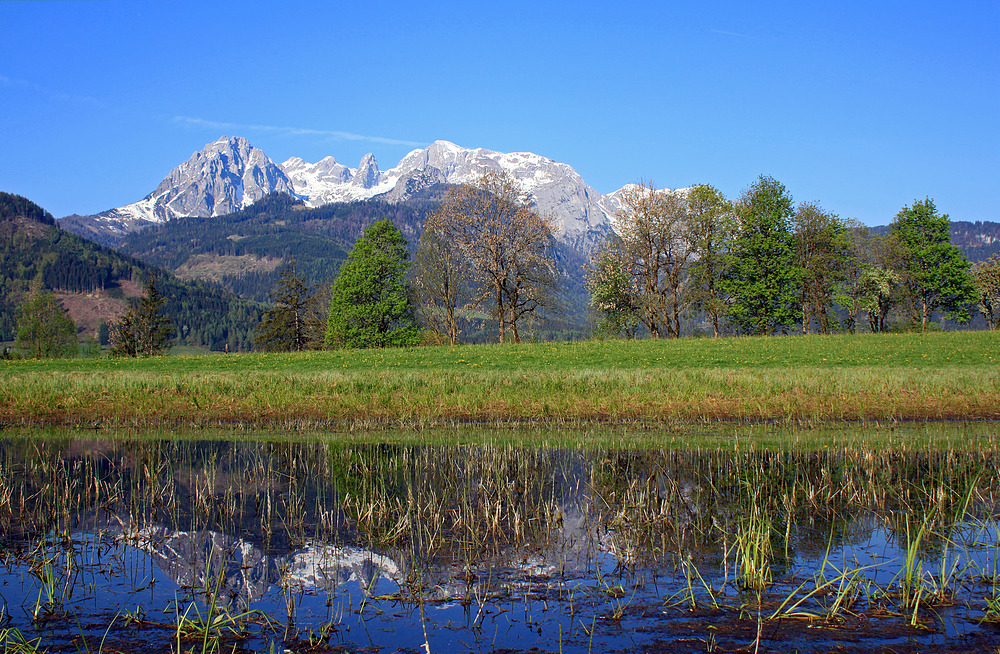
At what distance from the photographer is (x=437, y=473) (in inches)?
534

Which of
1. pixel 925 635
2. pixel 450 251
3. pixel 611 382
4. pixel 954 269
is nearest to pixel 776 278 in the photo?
pixel 954 269

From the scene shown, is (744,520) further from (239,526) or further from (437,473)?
(239,526)

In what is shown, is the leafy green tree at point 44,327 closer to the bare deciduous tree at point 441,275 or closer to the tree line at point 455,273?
the tree line at point 455,273

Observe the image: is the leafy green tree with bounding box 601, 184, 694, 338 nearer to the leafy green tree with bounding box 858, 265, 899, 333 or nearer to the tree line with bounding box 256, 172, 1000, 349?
the tree line with bounding box 256, 172, 1000, 349

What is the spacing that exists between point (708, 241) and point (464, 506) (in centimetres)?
5605

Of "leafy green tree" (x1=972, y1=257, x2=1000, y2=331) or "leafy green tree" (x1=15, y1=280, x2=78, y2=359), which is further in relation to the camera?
"leafy green tree" (x1=15, y1=280, x2=78, y2=359)

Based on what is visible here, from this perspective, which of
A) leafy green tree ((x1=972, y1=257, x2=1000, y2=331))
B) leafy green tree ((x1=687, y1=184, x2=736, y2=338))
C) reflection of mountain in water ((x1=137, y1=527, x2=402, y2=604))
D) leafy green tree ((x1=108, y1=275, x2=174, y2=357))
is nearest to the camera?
reflection of mountain in water ((x1=137, y1=527, x2=402, y2=604))

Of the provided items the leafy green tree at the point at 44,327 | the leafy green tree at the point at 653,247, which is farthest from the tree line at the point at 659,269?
the leafy green tree at the point at 44,327

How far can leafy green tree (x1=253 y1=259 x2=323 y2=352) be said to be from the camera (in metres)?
82.6

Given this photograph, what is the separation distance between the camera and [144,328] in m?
88.6

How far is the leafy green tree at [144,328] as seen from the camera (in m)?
85.7

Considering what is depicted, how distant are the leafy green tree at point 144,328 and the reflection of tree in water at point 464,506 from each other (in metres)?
79.1

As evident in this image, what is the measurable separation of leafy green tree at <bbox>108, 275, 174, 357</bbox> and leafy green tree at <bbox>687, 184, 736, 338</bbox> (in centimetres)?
6969

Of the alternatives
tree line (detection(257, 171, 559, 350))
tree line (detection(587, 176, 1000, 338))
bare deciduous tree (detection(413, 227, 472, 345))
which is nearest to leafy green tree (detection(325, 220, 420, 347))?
tree line (detection(257, 171, 559, 350))
